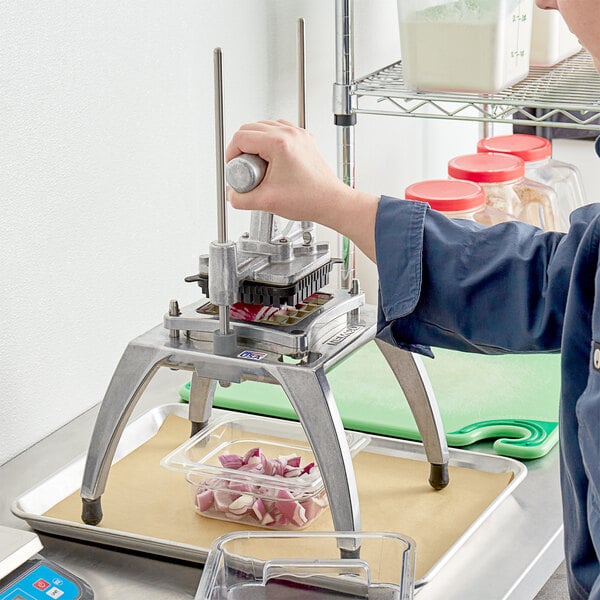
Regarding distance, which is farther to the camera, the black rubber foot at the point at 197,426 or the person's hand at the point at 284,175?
the black rubber foot at the point at 197,426

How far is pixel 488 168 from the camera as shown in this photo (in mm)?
1602

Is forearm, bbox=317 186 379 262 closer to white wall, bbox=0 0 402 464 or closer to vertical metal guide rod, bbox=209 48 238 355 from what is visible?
vertical metal guide rod, bbox=209 48 238 355

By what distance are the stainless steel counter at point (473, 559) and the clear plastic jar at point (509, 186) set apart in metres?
0.57

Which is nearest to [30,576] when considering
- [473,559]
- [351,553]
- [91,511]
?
[91,511]

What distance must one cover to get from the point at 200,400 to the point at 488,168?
64cm

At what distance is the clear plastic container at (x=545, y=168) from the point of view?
1.73 metres

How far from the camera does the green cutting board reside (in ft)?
3.89

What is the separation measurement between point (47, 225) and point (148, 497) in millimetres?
289

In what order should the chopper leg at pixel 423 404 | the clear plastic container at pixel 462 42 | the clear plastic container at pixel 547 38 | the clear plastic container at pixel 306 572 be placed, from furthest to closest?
the clear plastic container at pixel 547 38 → the clear plastic container at pixel 462 42 → the chopper leg at pixel 423 404 → the clear plastic container at pixel 306 572

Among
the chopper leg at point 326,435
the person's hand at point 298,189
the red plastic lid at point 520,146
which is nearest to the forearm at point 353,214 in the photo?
the person's hand at point 298,189

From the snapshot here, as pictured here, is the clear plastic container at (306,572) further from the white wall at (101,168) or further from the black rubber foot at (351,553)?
the white wall at (101,168)

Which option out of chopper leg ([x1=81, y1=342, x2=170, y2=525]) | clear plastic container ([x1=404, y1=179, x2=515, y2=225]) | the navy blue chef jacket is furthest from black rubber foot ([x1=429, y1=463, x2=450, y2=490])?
clear plastic container ([x1=404, y1=179, x2=515, y2=225])

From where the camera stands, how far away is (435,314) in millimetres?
935

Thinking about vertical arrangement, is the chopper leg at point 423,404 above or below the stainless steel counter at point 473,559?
above
